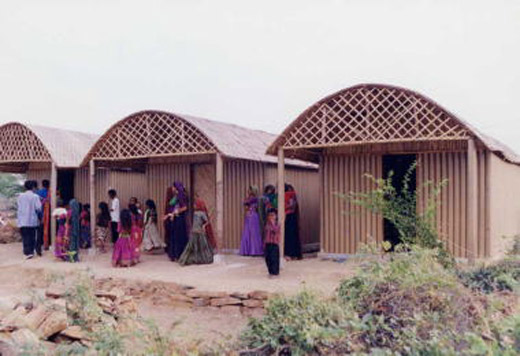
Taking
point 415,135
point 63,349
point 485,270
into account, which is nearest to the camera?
point 63,349

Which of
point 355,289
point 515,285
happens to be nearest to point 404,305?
point 355,289

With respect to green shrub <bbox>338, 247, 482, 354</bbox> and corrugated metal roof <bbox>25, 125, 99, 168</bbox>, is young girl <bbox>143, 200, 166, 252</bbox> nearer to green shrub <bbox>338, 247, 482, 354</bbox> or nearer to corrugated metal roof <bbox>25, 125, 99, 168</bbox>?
corrugated metal roof <bbox>25, 125, 99, 168</bbox>

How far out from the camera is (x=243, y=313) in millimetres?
8539

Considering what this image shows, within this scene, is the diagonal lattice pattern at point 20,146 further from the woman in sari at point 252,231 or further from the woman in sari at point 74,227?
the woman in sari at point 252,231

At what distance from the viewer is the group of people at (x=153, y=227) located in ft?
36.9

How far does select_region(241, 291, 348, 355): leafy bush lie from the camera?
13.9 ft

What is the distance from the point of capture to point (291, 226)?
38.1 feet

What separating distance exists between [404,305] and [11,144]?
11.4 m

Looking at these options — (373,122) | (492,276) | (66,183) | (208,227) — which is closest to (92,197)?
(208,227)

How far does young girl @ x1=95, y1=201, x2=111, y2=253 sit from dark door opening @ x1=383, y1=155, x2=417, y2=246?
642cm

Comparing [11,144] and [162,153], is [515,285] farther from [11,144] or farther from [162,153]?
[11,144]

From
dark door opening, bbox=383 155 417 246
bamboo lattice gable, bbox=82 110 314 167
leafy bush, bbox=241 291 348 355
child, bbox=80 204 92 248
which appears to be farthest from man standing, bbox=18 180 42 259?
leafy bush, bbox=241 291 348 355

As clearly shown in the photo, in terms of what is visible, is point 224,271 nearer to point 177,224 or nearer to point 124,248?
point 177,224

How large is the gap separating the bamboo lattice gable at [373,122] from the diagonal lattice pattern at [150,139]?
5.81 ft
